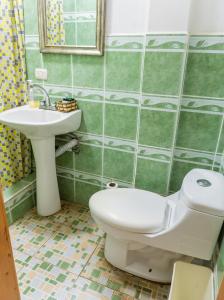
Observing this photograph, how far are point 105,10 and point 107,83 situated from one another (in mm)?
445

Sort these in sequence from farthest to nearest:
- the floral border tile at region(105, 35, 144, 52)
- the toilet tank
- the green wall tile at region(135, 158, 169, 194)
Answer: the green wall tile at region(135, 158, 169, 194), the floral border tile at region(105, 35, 144, 52), the toilet tank

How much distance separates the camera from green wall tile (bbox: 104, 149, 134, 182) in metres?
1.76

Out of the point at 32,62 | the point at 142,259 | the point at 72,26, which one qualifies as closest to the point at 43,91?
the point at 32,62

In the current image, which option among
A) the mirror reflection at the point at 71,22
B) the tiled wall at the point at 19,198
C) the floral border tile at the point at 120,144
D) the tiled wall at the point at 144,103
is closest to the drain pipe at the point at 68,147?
the tiled wall at the point at 144,103

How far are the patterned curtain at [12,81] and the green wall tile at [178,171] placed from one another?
4.05 ft

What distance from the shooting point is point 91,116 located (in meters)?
1.76

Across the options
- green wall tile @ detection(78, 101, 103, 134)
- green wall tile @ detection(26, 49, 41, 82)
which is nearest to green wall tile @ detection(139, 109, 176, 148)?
green wall tile @ detection(78, 101, 103, 134)

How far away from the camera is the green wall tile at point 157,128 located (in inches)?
56.9

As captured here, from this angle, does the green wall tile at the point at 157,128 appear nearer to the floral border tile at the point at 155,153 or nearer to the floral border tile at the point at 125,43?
the floral border tile at the point at 155,153

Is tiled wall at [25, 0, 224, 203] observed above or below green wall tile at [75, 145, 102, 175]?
above

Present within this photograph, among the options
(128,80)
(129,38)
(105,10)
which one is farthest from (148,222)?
(105,10)

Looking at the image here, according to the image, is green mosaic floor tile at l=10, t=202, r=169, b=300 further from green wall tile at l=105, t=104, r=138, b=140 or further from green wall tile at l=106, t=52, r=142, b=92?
green wall tile at l=106, t=52, r=142, b=92

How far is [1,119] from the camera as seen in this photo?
60.1 inches

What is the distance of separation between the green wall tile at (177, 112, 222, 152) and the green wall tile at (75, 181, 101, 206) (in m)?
0.84
